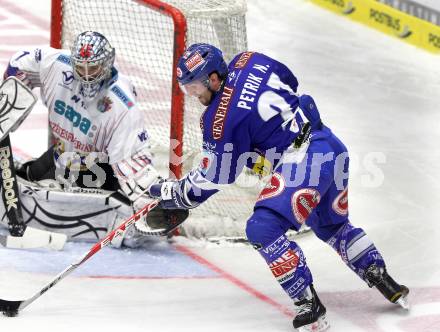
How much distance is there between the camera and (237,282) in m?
4.96

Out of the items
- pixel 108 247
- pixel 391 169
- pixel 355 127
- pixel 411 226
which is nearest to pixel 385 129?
pixel 355 127

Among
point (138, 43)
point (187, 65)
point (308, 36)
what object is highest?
point (187, 65)

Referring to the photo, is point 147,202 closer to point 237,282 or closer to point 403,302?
point 237,282

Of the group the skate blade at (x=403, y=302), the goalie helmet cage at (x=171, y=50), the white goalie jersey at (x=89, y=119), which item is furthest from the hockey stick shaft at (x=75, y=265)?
the skate blade at (x=403, y=302)

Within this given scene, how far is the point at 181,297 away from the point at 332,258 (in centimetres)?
87

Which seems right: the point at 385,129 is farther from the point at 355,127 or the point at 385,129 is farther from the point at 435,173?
the point at 435,173

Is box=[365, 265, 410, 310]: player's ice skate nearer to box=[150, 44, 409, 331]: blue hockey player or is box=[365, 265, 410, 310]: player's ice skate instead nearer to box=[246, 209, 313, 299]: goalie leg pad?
box=[150, 44, 409, 331]: blue hockey player

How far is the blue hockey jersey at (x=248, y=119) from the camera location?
14.0 ft

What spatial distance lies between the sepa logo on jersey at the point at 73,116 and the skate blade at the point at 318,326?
1429 mm

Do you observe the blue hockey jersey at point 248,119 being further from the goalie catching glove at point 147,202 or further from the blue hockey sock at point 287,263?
the goalie catching glove at point 147,202

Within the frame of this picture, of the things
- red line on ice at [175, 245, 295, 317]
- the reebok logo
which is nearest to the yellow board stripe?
red line on ice at [175, 245, 295, 317]

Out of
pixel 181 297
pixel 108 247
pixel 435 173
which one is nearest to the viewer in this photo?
pixel 181 297

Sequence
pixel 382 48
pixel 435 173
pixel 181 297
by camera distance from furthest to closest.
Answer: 1. pixel 382 48
2. pixel 435 173
3. pixel 181 297

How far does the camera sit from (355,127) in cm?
698
